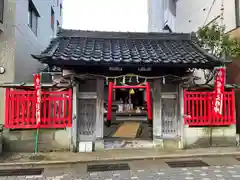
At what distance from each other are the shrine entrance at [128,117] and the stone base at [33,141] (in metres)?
1.90

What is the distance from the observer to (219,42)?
38.4ft

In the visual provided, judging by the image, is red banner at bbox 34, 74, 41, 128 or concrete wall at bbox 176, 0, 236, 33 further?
concrete wall at bbox 176, 0, 236, 33

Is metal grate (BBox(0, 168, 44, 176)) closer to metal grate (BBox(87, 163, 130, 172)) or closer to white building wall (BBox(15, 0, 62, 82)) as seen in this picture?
metal grate (BBox(87, 163, 130, 172))

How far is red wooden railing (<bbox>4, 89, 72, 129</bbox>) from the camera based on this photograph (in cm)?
877

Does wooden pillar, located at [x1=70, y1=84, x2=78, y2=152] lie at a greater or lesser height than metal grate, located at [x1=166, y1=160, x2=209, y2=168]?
greater

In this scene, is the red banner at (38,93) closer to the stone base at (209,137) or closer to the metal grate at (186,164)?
the metal grate at (186,164)

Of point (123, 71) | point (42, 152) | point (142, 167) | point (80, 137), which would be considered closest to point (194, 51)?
point (123, 71)

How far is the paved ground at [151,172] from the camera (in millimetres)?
6383

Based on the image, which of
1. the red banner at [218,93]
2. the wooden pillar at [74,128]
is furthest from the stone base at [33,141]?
the red banner at [218,93]

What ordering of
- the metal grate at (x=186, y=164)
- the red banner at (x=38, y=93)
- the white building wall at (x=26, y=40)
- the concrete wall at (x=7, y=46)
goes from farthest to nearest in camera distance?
the white building wall at (x=26, y=40)
the concrete wall at (x=7, y=46)
the red banner at (x=38, y=93)
the metal grate at (x=186, y=164)

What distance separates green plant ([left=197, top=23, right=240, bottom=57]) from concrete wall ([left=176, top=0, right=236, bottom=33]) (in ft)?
4.44

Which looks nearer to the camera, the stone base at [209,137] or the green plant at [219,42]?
the stone base at [209,137]

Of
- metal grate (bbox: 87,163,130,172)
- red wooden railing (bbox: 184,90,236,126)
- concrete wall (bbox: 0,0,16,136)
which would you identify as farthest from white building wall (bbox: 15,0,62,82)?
red wooden railing (bbox: 184,90,236,126)

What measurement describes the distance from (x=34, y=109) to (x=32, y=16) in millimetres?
7931
